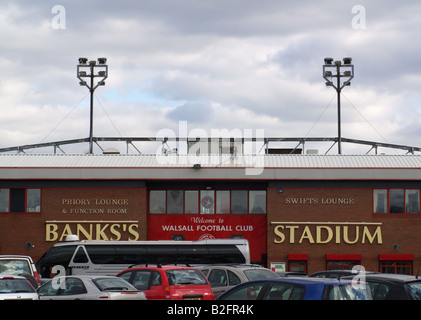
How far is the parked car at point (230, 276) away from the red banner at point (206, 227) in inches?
779

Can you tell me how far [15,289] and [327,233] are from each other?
88.5ft

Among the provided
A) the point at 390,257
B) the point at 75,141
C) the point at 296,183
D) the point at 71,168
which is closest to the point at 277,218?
Answer: the point at 296,183

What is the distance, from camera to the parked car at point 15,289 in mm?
17109

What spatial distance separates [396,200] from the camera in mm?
42312

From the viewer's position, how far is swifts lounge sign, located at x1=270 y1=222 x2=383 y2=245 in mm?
41594

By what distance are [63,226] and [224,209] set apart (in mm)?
9935

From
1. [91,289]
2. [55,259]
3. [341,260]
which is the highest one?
[91,289]

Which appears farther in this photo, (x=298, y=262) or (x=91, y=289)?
(x=298, y=262)

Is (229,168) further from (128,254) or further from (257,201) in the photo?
(128,254)

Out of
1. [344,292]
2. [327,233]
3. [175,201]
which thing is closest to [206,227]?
[175,201]

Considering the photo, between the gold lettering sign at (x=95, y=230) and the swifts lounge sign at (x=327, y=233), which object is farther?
the gold lettering sign at (x=95, y=230)

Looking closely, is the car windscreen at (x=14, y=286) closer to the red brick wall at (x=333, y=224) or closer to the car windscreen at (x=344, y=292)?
the car windscreen at (x=344, y=292)

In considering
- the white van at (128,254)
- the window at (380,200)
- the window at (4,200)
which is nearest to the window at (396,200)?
the window at (380,200)
